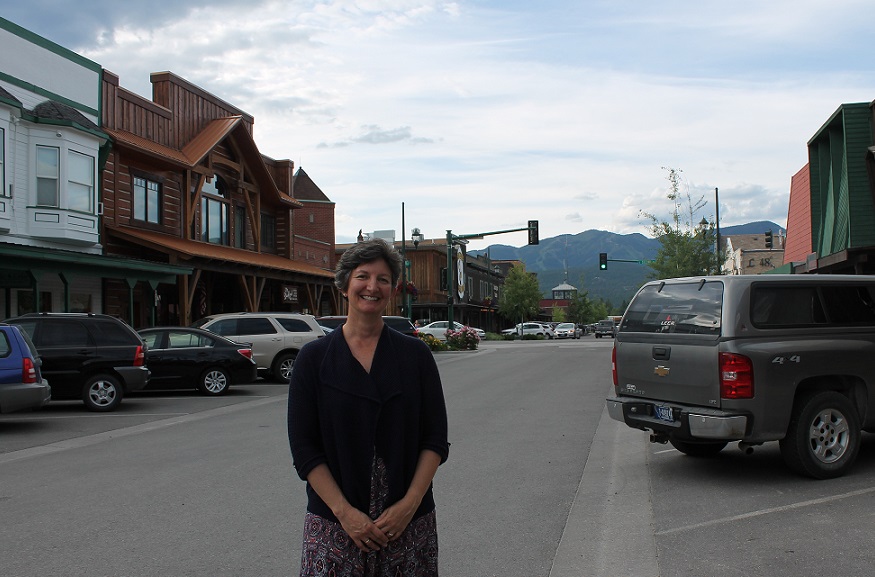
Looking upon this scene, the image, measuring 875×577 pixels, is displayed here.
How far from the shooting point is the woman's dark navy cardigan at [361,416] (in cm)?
303

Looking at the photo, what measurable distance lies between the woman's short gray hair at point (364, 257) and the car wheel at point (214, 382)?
602 inches

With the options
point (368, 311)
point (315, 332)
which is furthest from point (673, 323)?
point (315, 332)

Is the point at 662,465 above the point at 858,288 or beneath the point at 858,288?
beneath

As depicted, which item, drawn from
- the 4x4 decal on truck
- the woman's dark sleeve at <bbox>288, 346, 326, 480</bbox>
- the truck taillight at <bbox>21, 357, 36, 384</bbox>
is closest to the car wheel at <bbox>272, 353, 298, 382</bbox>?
the truck taillight at <bbox>21, 357, 36, 384</bbox>

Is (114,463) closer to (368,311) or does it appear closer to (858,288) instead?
(368,311)

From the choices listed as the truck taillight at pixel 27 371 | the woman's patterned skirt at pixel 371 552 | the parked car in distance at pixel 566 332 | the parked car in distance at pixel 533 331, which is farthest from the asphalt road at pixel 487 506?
the parked car in distance at pixel 533 331

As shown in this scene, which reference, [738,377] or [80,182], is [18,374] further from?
[80,182]

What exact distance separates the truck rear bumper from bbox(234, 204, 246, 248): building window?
27105mm

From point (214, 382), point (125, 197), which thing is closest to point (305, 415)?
point (214, 382)

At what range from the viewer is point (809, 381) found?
25.8 ft

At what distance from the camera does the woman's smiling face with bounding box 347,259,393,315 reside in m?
3.22

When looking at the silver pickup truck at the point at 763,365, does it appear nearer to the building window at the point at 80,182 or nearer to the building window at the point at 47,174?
the building window at the point at 47,174

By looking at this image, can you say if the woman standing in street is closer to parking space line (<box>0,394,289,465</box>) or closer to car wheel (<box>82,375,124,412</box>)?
parking space line (<box>0,394,289,465</box>)

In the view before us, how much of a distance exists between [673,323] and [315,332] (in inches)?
539
